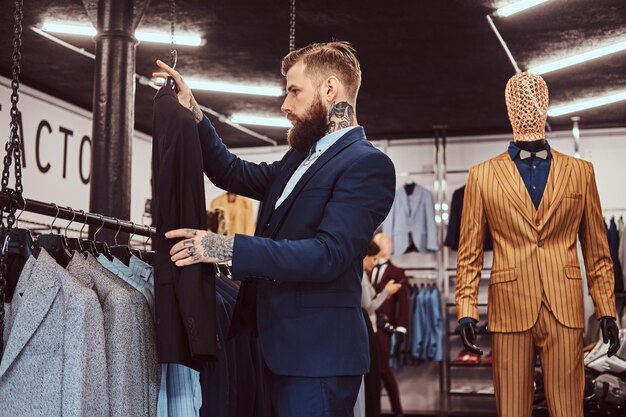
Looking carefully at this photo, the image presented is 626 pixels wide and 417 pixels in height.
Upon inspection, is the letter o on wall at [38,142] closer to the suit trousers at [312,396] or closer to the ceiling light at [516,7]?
the ceiling light at [516,7]

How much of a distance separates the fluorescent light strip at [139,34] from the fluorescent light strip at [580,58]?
3275 millimetres

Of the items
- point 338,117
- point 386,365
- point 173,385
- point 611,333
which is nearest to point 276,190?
point 338,117

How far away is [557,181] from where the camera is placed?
10.9ft

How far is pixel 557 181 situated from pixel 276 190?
125 cm


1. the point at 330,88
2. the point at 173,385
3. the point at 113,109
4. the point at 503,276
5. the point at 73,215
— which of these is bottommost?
the point at 173,385

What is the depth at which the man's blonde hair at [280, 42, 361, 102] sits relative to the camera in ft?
8.98

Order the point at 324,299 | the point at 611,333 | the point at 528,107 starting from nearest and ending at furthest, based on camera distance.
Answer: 1. the point at 324,299
2. the point at 611,333
3. the point at 528,107

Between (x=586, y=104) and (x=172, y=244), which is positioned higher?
(x=586, y=104)

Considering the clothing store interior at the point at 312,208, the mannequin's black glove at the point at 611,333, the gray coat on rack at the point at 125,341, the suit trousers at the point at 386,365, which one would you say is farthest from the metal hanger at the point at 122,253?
the suit trousers at the point at 386,365

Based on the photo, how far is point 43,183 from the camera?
351 inches

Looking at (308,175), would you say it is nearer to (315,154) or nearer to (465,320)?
(315,154)

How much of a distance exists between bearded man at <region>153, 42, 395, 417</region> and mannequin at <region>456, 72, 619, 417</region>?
87 centimetres

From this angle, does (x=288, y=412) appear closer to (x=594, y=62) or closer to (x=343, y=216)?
(x=343, y=216)

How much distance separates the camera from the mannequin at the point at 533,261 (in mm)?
3186
